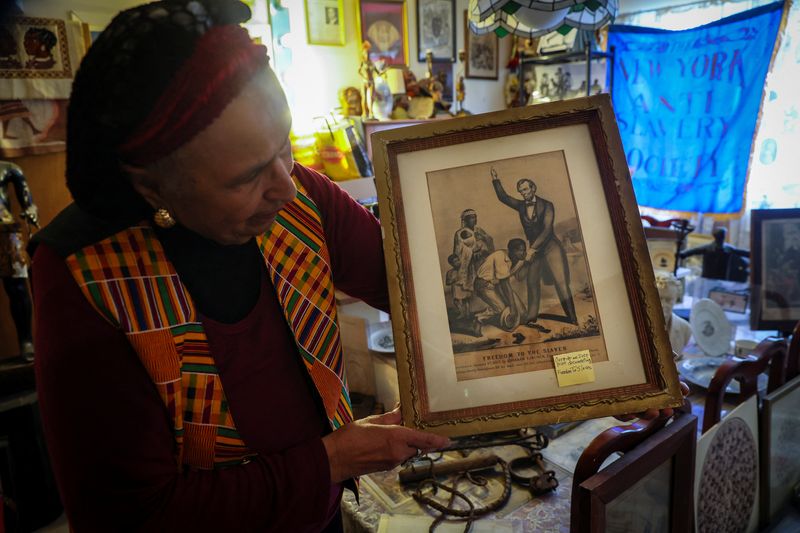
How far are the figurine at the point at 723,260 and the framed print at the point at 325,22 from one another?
2958 mm

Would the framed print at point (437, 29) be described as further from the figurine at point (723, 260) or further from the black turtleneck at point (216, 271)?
the black turtleneck at point (216, 271)

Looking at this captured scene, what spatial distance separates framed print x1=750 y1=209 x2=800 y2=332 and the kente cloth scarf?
1696 millimetres

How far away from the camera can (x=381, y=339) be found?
5.56 ft

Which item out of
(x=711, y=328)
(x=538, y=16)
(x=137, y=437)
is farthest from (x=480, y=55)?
(x=137, y=437)

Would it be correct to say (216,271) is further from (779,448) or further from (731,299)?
(731,299)

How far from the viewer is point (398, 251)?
32.5 inches

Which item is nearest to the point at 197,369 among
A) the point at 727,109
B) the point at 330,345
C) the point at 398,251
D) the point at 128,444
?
the point at 128,444

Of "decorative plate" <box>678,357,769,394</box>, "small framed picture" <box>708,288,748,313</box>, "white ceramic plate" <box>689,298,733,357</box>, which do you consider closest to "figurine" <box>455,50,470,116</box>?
"small framed picture" <box>708,288,748,313</box>

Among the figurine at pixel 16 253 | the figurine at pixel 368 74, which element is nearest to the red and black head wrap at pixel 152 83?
the figurine at pixel 16 253

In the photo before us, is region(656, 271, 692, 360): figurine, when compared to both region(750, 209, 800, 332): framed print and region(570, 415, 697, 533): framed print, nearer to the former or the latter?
region(750, 209, 800, 332): framed print

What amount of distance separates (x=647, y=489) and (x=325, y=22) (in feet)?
12.6

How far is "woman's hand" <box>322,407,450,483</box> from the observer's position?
2.44 ft

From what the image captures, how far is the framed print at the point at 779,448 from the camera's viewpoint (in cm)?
129

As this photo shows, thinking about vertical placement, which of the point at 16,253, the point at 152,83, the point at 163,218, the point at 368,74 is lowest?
the point at 16,253
